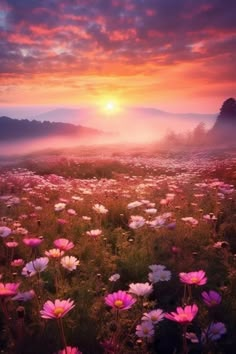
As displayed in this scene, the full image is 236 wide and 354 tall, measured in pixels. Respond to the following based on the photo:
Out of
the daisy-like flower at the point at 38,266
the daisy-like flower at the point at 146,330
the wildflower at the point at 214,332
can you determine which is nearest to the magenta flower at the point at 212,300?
the wildflower at the point at 214,332

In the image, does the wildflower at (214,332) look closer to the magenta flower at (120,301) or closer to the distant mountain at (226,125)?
the magenta flower at (120,301)

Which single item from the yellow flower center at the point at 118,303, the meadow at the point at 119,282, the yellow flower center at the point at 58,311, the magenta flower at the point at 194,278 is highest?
the magenta flower at the point at 194,278

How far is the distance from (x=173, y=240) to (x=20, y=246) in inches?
70.9

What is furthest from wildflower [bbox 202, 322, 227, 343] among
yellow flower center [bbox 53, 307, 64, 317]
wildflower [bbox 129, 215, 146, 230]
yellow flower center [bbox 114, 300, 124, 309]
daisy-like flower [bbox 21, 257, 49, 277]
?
wildflower [bbox 129, 215, 146, 230]

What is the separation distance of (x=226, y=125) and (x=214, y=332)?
59.5 metres

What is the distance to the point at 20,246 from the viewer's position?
4.97 metres

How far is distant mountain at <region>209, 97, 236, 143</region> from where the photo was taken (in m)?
57.1

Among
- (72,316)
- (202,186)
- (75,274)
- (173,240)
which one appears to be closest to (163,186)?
(202,186)

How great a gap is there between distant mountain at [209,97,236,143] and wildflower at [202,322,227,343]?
177 feet

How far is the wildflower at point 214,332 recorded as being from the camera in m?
2.75

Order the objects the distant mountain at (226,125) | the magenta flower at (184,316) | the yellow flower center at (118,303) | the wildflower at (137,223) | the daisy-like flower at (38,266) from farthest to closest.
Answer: the distant mountain at (226,125) → the wildflower at (137,223) → the daisy-like flower at (38,266) → the yellow flower center at (118,303) → the magenta flower at (184,316)

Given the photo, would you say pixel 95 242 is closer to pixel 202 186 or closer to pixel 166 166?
pixel 202 186

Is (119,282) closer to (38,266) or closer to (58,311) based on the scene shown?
(38,266)

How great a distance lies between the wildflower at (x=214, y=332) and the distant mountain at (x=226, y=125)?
177 ft
